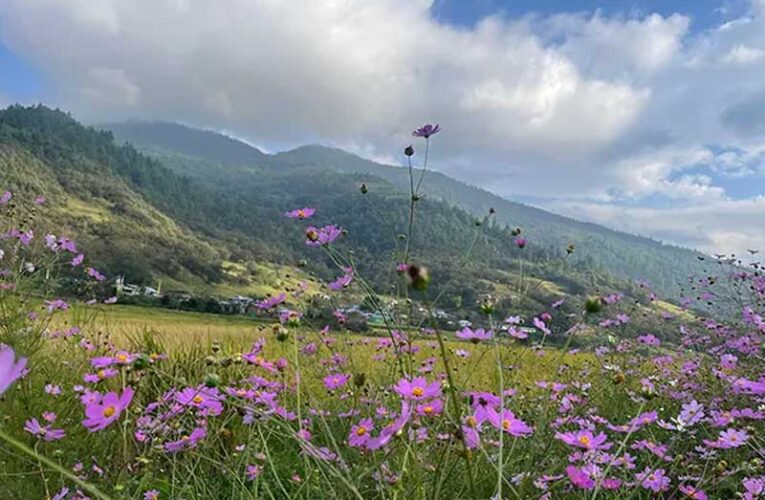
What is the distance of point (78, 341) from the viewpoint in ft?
14.7

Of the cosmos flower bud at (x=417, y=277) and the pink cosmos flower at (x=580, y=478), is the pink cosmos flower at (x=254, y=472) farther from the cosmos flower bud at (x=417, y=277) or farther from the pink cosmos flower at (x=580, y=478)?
the cosmos flower bud at (x=417, y=277)

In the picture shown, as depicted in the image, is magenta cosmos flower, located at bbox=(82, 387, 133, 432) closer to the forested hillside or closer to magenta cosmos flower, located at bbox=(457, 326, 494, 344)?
magenta cosmos flower, located at bbox=(457, 326, 494, 344)

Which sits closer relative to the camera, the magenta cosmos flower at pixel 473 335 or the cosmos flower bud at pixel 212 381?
the cosmos flower bud at pixel 212 381

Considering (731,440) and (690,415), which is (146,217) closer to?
(731,440)

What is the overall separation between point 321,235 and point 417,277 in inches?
62.5

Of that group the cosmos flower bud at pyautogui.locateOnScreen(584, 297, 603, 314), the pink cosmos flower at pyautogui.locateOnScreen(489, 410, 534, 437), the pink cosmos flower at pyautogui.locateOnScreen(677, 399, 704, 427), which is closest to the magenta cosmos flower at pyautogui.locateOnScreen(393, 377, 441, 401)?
the pink cosmos flower at pyautogui.locateOnScreen(489, 410, 534, 437)

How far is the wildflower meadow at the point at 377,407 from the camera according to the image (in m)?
1.53

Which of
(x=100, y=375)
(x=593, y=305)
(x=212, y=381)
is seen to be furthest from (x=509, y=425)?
(x=100, y=375)

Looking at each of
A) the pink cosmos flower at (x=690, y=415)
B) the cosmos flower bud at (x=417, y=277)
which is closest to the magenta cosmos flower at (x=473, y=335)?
the pink cosmos flower at (x=690, y=415)

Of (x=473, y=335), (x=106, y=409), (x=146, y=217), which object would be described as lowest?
(x=146, y=217)

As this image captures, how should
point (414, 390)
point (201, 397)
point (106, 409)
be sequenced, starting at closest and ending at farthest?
point (106, 409) → point (414, 390) → point (201, 397)

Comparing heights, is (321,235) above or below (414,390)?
above

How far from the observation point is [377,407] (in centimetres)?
302

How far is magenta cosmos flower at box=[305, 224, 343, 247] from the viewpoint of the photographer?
2.31m
